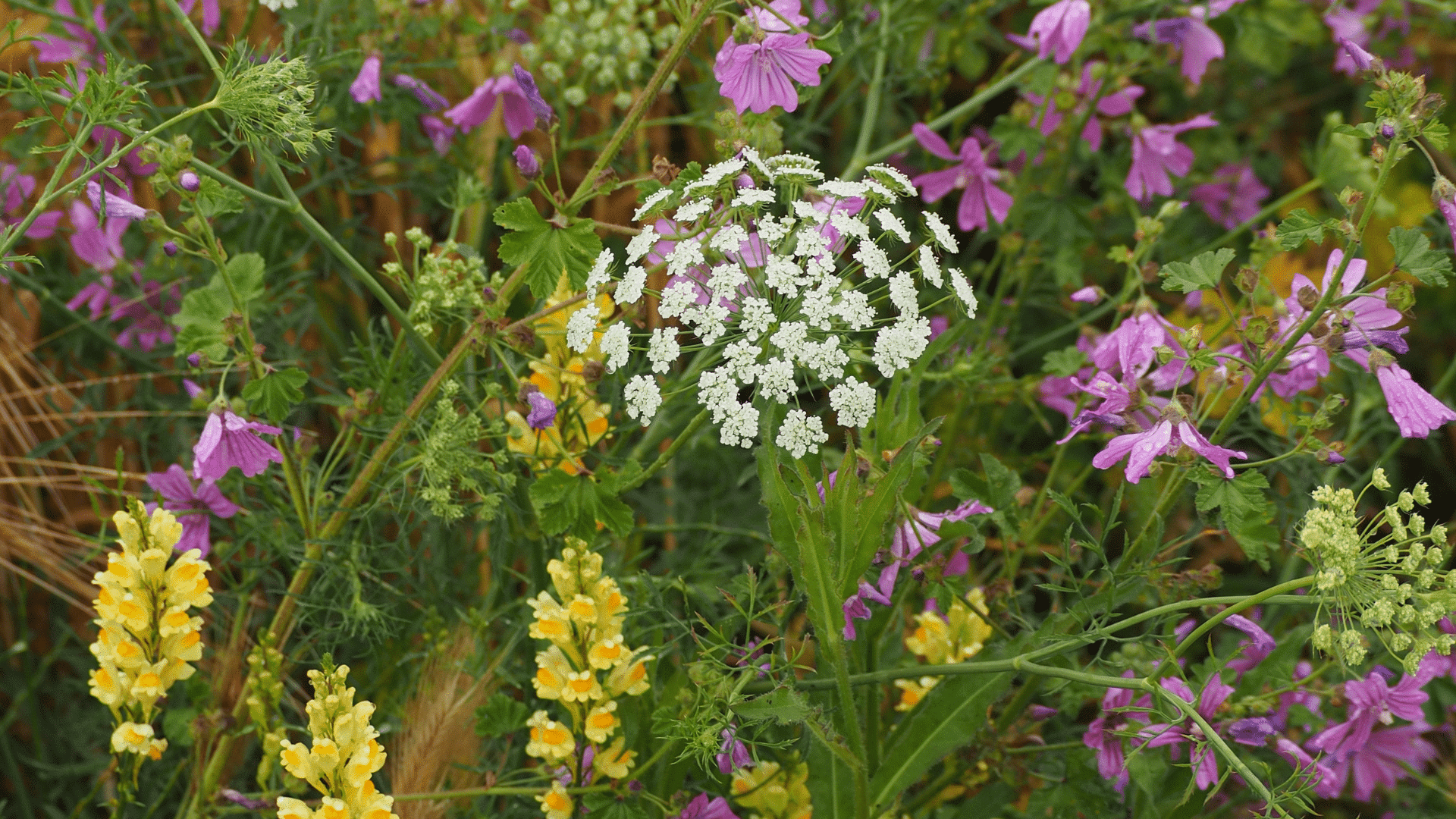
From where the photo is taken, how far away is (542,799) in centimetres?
117

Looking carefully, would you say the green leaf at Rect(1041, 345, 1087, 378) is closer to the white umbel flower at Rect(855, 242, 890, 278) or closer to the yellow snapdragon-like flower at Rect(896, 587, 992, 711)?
the yellow snapdragon-like flower at Rect(896, 587, 992, 711)

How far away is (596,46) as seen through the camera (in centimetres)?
170

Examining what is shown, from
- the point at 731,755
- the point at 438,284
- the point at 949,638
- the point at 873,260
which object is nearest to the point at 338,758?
the point at 731,755

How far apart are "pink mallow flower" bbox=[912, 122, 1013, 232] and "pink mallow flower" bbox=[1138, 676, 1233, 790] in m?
0.73

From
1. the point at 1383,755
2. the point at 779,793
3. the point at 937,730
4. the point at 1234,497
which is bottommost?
the point at 1383,755

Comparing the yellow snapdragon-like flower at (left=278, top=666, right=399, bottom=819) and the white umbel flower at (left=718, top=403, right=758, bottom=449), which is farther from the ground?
the white umbel flower at (left=718, top=403, right=758, bottom=449)

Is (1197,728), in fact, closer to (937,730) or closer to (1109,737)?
(1109,737)

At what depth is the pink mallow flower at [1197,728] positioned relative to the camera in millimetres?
1157

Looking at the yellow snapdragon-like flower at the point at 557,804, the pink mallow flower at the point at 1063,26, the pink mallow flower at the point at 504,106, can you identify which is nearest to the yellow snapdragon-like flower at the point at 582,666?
the yellow snapdragon-like flower at the point at 557,804

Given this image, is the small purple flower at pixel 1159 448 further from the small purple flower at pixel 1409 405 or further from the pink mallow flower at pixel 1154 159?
the pink mallow flower at pixel 1154 159

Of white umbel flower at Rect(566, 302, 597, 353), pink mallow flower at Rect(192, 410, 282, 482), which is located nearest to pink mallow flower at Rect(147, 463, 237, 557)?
pink mallow flower at Rect(192, 410, 282, 482)

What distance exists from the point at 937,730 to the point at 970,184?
2.86 ft

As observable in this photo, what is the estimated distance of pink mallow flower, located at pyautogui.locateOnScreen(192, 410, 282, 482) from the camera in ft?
3.81

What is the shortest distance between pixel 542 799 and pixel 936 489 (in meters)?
0.78
